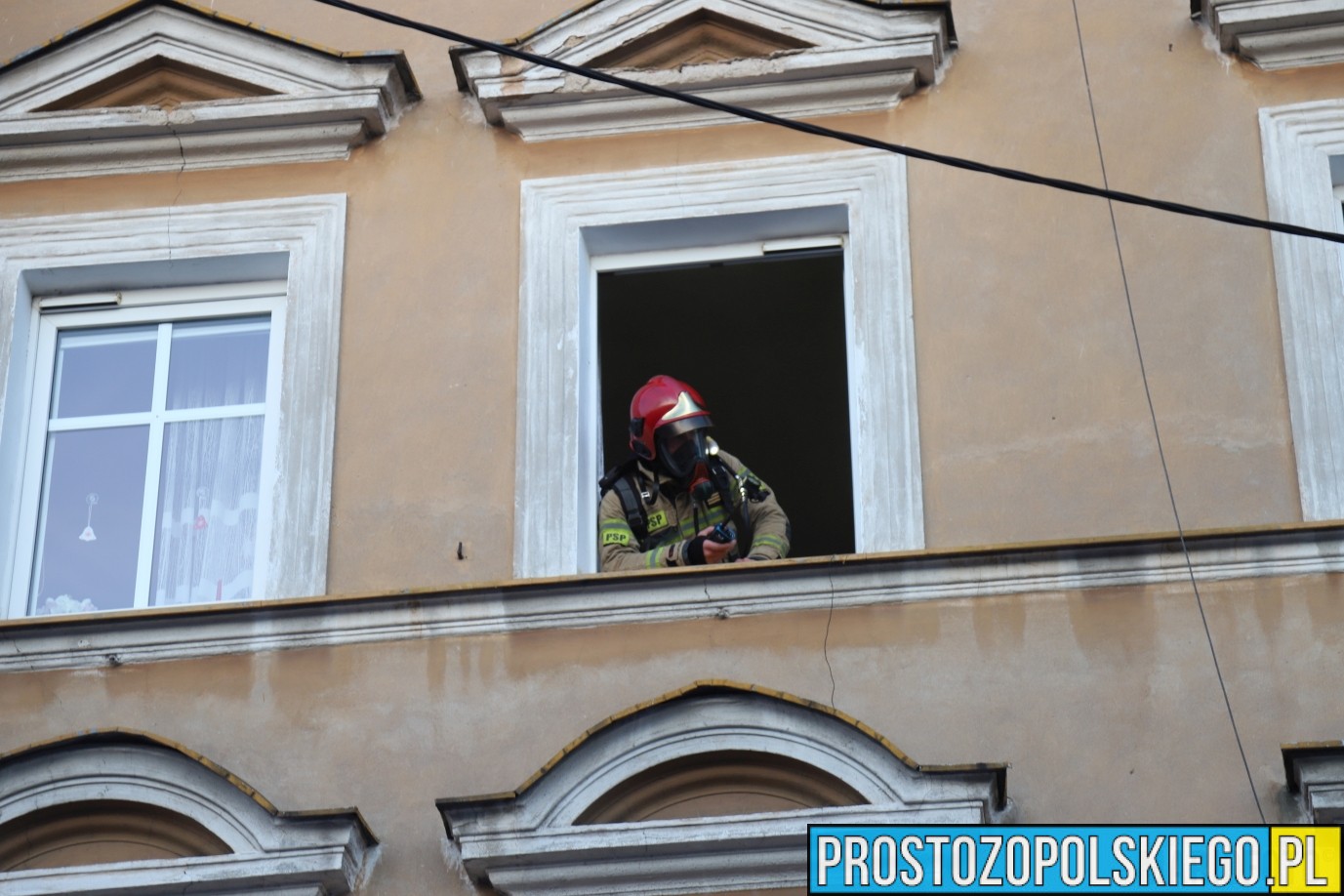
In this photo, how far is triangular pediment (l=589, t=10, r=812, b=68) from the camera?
11.3m

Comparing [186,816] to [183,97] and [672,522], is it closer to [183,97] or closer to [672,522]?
[672,522]

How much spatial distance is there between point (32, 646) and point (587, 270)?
262 cm

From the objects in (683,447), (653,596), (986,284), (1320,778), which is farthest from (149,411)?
(1320,778)

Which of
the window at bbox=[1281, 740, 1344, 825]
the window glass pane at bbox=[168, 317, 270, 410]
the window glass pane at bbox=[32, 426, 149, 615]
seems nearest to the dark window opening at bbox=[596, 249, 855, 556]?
the window glass pane at bbox=[168, 317, 270, 410]

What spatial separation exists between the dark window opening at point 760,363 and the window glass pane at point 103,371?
237cm

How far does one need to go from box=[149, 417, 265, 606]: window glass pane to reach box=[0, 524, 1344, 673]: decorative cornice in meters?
0.59

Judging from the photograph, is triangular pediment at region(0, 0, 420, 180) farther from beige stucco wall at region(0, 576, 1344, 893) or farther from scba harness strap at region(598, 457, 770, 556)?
beige stucco wall at region(0, 576, 1344, 893)

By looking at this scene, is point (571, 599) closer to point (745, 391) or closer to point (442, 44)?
point (442, 44)

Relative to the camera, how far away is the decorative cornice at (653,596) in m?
9.91

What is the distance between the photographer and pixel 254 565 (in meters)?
10.9

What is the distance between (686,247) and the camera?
11.2 m

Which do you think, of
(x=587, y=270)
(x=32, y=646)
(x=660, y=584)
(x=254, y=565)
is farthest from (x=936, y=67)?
(x=32, y=646)

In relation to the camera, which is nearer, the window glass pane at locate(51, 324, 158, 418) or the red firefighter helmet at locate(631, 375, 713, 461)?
the red firefighter helmet at locate(631, 375, 713, 461)

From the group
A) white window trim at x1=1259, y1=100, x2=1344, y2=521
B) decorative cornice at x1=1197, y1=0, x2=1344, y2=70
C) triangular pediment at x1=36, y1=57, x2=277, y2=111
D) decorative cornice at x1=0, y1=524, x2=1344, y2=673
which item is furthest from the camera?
triangular pediment at x1=36, y1=57, x2=277, y2=111
